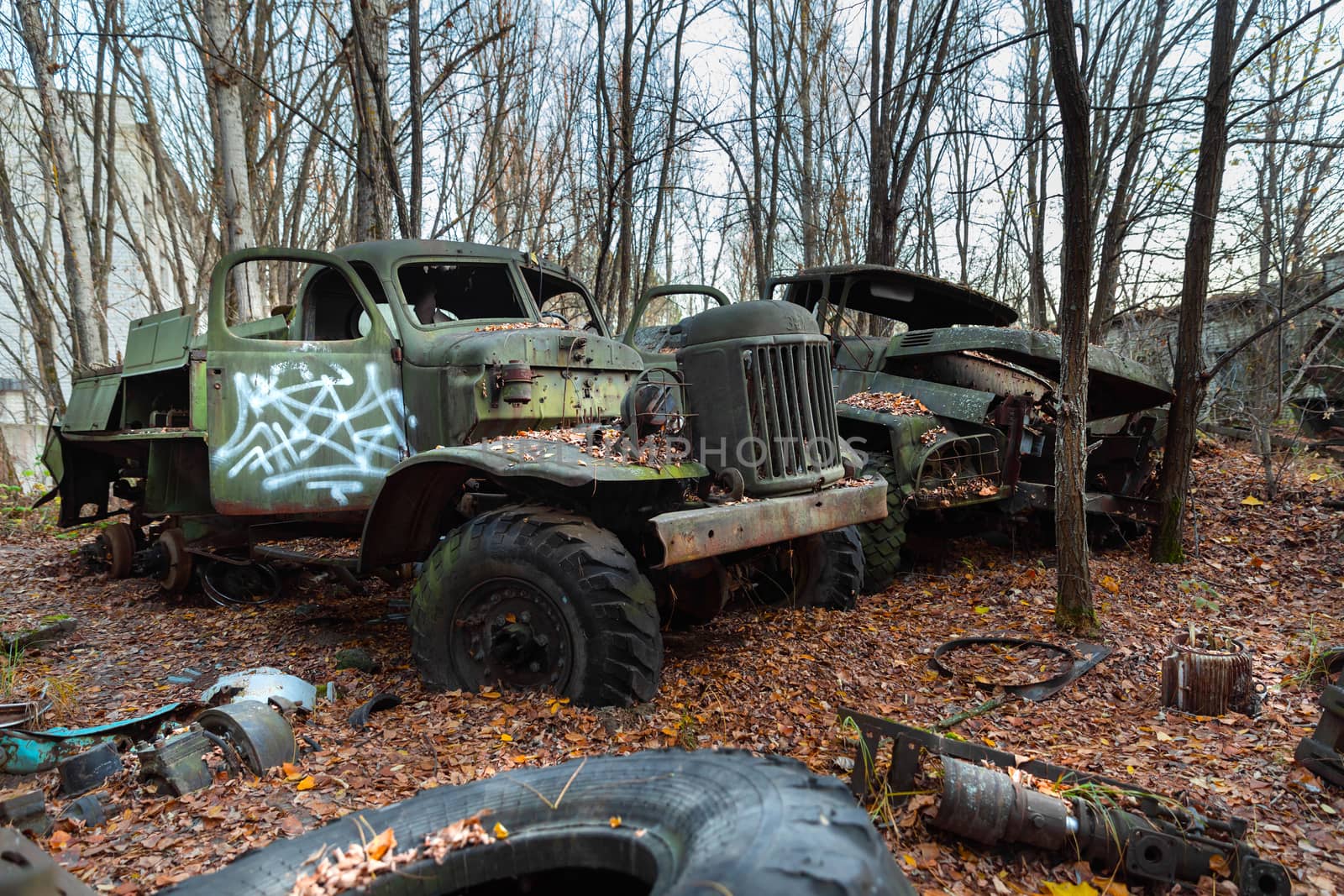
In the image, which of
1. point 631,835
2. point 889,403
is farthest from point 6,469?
point 631,835

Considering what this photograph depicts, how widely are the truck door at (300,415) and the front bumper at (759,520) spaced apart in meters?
2.19

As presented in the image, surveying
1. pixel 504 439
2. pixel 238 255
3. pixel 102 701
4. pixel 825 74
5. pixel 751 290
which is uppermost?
pixel 825 74

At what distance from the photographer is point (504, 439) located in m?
3.70

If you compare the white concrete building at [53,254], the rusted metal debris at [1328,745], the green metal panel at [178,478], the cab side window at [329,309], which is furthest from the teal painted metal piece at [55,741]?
the white concrete building at [53,254]

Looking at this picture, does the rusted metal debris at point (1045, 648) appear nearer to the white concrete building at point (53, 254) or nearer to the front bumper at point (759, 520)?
the front bumper at point (759, 520)

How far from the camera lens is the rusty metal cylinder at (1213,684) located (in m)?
3.32

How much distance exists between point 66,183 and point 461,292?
7.75 meters

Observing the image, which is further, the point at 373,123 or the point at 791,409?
the point at 373,123

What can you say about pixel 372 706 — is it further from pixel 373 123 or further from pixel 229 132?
pixel 229 132

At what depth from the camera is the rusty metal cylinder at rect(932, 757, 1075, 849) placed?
226 centimetres

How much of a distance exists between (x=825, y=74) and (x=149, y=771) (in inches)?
586

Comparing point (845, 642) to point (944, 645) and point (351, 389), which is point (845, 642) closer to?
point (944, 645)

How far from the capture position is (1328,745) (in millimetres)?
2750

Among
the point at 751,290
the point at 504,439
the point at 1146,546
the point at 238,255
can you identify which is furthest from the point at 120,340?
the point at 1146,546
